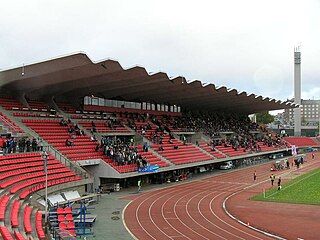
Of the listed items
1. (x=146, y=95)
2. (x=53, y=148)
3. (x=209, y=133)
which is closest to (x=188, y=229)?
(x=53, y=148)

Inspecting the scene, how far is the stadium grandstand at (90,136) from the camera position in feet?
68.2

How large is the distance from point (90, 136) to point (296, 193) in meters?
17.7

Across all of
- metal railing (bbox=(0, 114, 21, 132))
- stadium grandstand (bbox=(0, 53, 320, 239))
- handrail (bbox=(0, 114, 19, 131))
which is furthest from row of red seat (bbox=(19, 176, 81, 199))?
handrail (bbox=(0, 114, 19, 131))

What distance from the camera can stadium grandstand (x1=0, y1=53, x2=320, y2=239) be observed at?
20797mm

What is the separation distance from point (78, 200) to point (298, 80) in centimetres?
7911

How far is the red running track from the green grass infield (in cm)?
171

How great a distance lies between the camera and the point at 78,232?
61.6 ft

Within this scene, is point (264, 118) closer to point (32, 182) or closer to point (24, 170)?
point (24, 170)

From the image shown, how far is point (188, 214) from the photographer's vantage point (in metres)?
23.3

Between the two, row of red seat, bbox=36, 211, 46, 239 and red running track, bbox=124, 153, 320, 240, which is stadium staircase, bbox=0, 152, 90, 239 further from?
red running track, bbox=124, 153, 320, 240

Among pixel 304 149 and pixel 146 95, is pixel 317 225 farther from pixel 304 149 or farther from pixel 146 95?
pixel 304 149

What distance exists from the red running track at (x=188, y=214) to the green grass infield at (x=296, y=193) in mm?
1712

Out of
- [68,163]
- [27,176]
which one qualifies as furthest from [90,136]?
[27,176]

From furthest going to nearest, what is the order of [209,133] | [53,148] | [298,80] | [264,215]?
[298,80] → [209,133] → [53,148] → [264,215]
